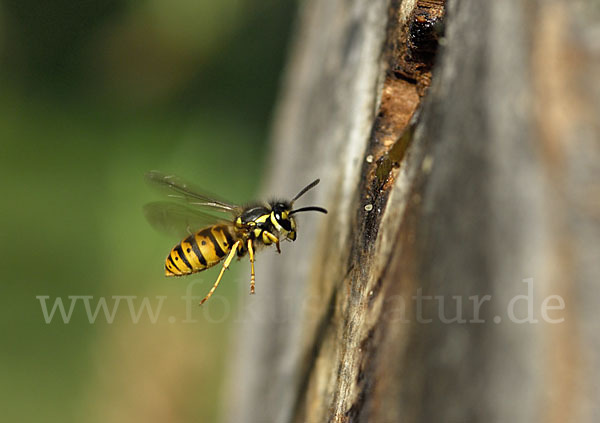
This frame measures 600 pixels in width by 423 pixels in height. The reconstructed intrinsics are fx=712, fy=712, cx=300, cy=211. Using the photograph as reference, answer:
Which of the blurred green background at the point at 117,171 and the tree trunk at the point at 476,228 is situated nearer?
the tree trunk at the point at 476,228

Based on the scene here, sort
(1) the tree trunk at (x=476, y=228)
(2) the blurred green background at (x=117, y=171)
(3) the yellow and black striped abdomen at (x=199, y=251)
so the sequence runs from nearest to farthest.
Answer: (1) the tree trunk at (x=476, y=228), (3) the yellow and black striped abdomen at (x=199, y=251), (2) the blurred green background at (x=117, y=171)

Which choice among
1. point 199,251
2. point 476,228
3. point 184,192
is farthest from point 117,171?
point 476,228

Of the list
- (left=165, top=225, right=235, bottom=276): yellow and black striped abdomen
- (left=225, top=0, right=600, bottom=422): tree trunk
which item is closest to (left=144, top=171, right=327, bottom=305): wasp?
(left=165, top=225, right=235, bottom=276): yellow and black striped abdomen

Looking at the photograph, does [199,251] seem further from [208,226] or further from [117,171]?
[117,171]

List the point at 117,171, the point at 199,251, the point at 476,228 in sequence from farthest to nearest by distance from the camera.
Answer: the point at 117,171 → the point at 199,251 → the point at 476,228

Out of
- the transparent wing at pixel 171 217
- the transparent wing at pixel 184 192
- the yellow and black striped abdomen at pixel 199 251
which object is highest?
the transparent wing at pixel 184 192

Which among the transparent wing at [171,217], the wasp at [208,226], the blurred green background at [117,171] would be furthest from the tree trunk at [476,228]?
the blurred green background at [117,171]

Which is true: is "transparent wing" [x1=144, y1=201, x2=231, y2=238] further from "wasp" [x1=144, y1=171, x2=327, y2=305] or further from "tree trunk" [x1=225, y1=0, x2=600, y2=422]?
"tree trunk" [x1=225, y1=0, x2=600, y2=422]

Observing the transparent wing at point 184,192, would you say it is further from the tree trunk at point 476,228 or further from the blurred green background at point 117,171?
the blurred green background at point 117,171
